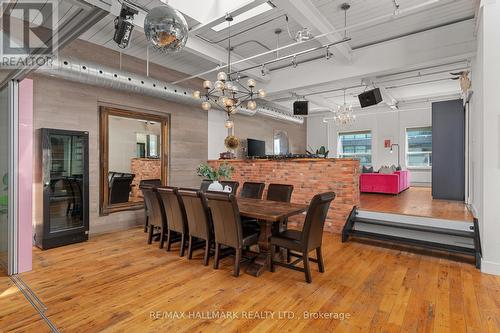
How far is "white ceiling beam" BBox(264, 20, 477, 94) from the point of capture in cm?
430

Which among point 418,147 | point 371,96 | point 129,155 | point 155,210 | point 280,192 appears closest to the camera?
point 155,210

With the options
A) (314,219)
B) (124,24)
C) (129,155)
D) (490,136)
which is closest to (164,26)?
(124,24)

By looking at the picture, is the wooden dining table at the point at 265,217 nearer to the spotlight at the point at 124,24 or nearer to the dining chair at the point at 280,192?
Result: the dining chair at the point at 280,192

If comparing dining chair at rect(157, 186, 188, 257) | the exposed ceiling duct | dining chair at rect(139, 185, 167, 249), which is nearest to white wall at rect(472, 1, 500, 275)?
dining chair at rect(157, 186, 188, 257)

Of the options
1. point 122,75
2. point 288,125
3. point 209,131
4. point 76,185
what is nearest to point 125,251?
point 76,185

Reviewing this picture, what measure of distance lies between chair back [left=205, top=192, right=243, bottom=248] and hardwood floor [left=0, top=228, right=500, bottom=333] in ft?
1.44

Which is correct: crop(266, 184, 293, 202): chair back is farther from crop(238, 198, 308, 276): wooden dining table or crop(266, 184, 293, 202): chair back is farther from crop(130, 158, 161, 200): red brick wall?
crop(130, 158, 161, 200): red brick wall

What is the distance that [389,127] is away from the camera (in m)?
10.2

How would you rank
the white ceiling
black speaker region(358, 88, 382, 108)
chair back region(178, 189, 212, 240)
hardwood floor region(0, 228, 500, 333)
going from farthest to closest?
black speaker region(358, 88, 382, 108) < the white ceiling < chair back region(178, 189, 212, 240) < hardwood floor region(0, 228, 500, 333)

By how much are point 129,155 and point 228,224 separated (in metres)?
3.43

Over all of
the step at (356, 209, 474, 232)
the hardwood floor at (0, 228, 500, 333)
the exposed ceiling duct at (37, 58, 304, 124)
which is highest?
the exposed ceiling duct at (37, 58, 304, 124)

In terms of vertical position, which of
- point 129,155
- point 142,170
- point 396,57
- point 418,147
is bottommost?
point 142,170

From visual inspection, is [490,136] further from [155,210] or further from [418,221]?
[155,210]

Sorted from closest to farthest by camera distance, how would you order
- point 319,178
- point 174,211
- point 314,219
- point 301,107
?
point 314,219
point 174,211
point 319,178
point 301,107
